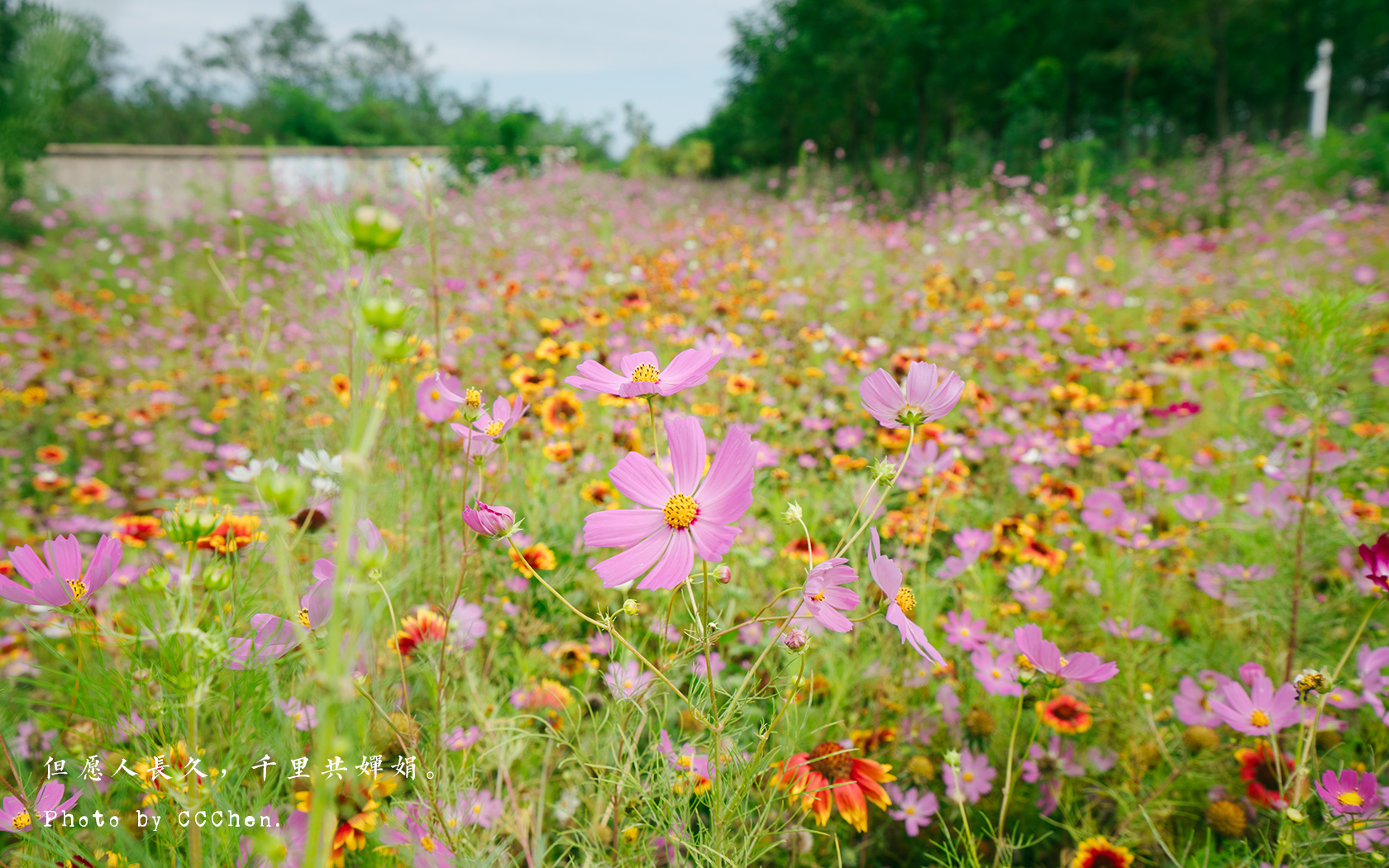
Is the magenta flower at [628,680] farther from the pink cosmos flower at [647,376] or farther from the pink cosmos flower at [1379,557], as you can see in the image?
the pink cosmos flower at [1379,557]

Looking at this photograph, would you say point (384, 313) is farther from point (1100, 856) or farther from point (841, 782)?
point (1100, 856)

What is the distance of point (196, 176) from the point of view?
608cm

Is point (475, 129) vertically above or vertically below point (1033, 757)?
above

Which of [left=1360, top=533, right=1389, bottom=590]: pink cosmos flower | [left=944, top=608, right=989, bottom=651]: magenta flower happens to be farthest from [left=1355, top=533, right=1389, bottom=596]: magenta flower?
[left=944, top=608, right=989, bottom=651]: magenta flower

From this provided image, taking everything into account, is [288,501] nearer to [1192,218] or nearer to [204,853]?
[204,853]

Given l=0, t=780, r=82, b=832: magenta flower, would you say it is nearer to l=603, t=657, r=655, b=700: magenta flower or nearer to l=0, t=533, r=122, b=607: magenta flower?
l=0, t=533, r=122, b=607: magenta flower

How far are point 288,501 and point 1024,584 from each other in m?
1.12

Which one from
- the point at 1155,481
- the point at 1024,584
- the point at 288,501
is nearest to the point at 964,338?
the point at 1155,481

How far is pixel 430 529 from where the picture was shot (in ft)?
3.32

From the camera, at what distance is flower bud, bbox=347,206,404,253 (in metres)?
0.28

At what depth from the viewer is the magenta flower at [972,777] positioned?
2.60ft

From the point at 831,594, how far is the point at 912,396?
0.57ft

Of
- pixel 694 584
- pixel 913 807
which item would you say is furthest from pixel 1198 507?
pixel 694 584

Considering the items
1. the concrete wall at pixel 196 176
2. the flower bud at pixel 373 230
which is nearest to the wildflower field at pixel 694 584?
the flower bud at pixel 373 230
